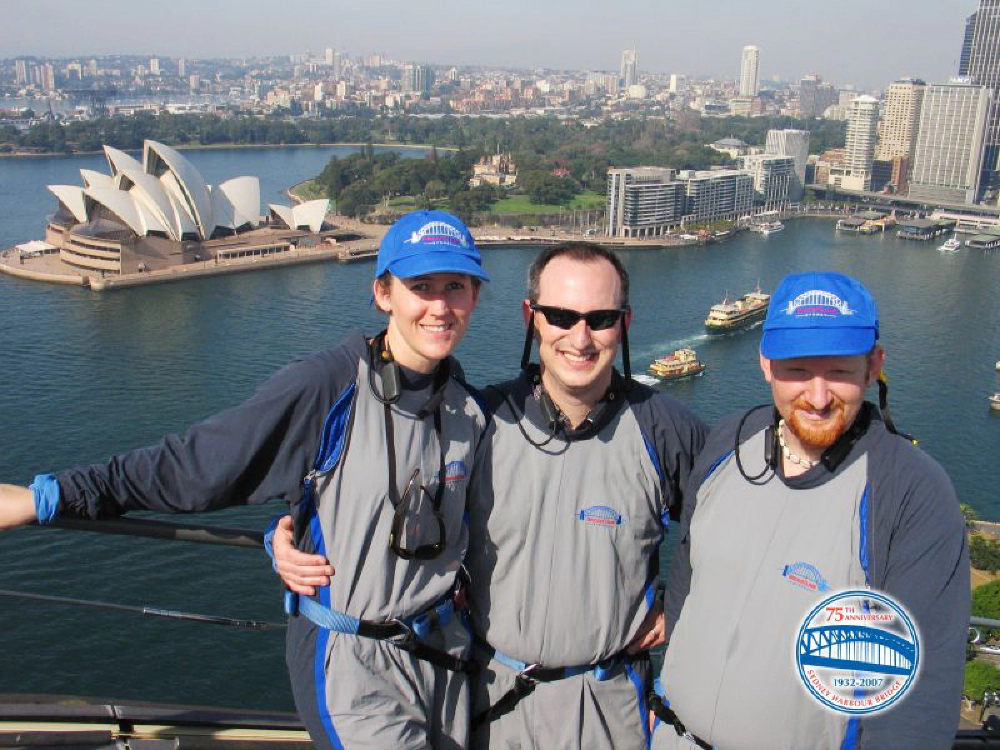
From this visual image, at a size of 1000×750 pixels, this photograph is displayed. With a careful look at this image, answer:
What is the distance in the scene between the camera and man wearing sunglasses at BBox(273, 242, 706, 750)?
0.68 meters

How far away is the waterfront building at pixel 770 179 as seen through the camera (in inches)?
785

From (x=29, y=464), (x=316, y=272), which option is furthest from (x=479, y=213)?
(x=29, y=464)

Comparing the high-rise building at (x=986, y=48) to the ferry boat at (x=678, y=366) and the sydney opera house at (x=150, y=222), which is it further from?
the ferry boat at (x=678, y=366)

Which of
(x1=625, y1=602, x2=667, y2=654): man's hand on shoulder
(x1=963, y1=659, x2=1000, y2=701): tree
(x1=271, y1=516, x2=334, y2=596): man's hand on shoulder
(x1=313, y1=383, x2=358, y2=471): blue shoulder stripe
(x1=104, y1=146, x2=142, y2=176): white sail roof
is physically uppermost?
(x1=313, y1=383, x2=358, y2=471): blue shoulder stripe

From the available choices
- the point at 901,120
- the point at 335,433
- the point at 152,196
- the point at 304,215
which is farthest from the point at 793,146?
the point at 335,433

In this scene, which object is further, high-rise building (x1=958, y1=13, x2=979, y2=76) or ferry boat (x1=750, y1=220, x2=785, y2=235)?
high-rise building (x1=958, y1=13, x2=979, y2=76)

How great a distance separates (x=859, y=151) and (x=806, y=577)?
24806 millimetres

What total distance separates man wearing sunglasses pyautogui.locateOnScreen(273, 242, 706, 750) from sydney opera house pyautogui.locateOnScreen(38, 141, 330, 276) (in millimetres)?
11634

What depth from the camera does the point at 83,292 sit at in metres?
10.9

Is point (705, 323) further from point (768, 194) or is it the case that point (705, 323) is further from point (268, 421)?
point (768, 194)

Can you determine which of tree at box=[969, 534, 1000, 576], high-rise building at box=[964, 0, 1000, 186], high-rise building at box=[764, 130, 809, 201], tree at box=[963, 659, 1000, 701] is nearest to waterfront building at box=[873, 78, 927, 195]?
high-rise building at box=[764, 130, 809, 201]

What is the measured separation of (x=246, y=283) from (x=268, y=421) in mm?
11444

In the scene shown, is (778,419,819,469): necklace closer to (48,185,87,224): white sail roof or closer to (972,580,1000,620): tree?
(972,580,1000,620): tree

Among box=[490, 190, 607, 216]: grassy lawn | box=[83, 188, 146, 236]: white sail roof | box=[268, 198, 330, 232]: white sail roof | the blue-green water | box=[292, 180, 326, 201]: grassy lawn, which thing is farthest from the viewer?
box=[292, 180, 326, 201]: grassy lawn
